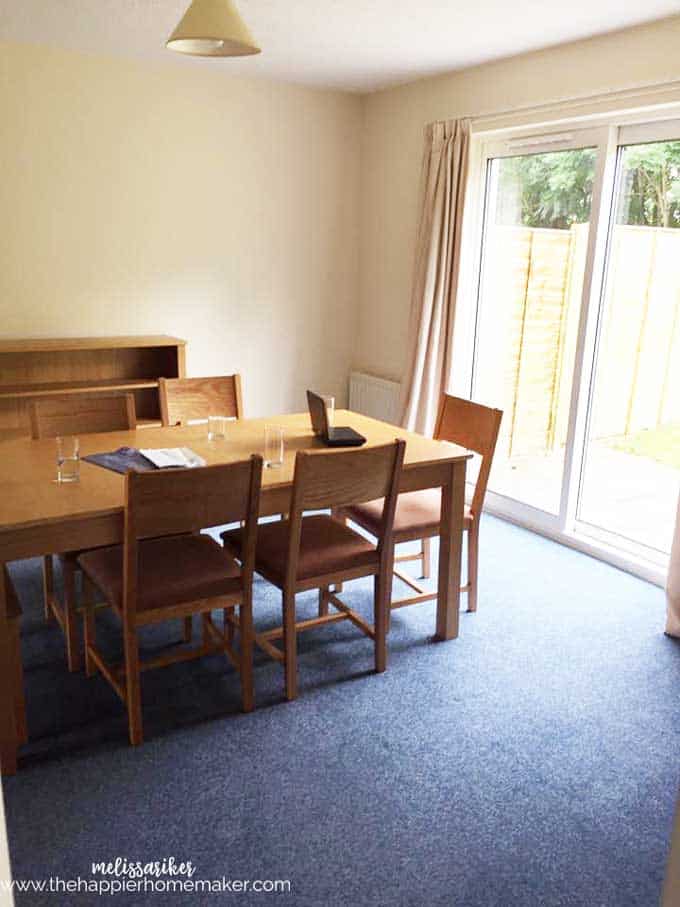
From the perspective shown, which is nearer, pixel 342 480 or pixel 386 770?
pixel 386 770

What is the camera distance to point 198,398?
360 centimetres

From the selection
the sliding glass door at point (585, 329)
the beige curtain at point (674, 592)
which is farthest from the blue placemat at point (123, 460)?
the sliding glass door at point (585, 329)

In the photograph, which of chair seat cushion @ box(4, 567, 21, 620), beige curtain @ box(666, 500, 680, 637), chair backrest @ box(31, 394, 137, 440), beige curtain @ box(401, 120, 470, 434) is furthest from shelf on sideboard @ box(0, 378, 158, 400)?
beige curtain @ box(666, 500, 680, 637)

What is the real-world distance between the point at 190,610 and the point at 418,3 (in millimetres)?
2632

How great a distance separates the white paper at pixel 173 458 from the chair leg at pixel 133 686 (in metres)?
0.61

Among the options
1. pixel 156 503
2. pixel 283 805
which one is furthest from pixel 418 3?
pixel 283 805

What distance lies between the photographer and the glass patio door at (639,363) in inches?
139

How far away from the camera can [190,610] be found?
2395 mm

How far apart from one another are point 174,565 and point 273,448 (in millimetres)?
635

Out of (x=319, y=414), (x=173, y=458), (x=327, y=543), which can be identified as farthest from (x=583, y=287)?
(x=173, y=458)

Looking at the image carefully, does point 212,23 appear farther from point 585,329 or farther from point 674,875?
point 585,329

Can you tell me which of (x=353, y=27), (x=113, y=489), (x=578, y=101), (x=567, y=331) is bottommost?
(x=113, y=489)

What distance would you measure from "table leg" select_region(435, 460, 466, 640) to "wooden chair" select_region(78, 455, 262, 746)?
86cm

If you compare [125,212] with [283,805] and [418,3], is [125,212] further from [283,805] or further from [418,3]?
[283,805]
